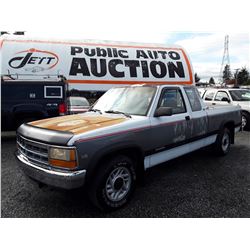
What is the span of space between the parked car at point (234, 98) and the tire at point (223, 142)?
145 inches

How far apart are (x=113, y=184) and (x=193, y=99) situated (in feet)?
8.46

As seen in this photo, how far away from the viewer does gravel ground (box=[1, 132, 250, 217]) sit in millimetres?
3121

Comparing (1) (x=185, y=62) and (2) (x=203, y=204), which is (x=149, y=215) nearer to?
(2) (x=203, y=204)

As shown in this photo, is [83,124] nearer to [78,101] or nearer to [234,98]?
[78,101]

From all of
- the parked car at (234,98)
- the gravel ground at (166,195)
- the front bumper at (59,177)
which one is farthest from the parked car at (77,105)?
the parked car at (234,98)

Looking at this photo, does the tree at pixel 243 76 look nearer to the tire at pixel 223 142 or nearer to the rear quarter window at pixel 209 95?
the rear quarter window at pixel 209 95

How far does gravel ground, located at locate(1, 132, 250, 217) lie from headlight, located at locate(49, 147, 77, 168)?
0.48m

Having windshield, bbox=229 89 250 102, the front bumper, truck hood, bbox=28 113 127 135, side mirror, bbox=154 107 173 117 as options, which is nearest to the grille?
the front bumper

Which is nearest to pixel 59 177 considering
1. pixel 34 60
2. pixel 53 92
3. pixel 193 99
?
pixel 193 99

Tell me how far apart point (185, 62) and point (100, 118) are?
7648 millimetres

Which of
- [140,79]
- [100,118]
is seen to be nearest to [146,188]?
[100,118]

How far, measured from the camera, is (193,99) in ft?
15.3

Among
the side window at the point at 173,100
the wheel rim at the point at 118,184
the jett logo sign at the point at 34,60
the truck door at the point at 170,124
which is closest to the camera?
the wheel rim at the point at 118,184

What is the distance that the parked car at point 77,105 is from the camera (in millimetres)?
7512
